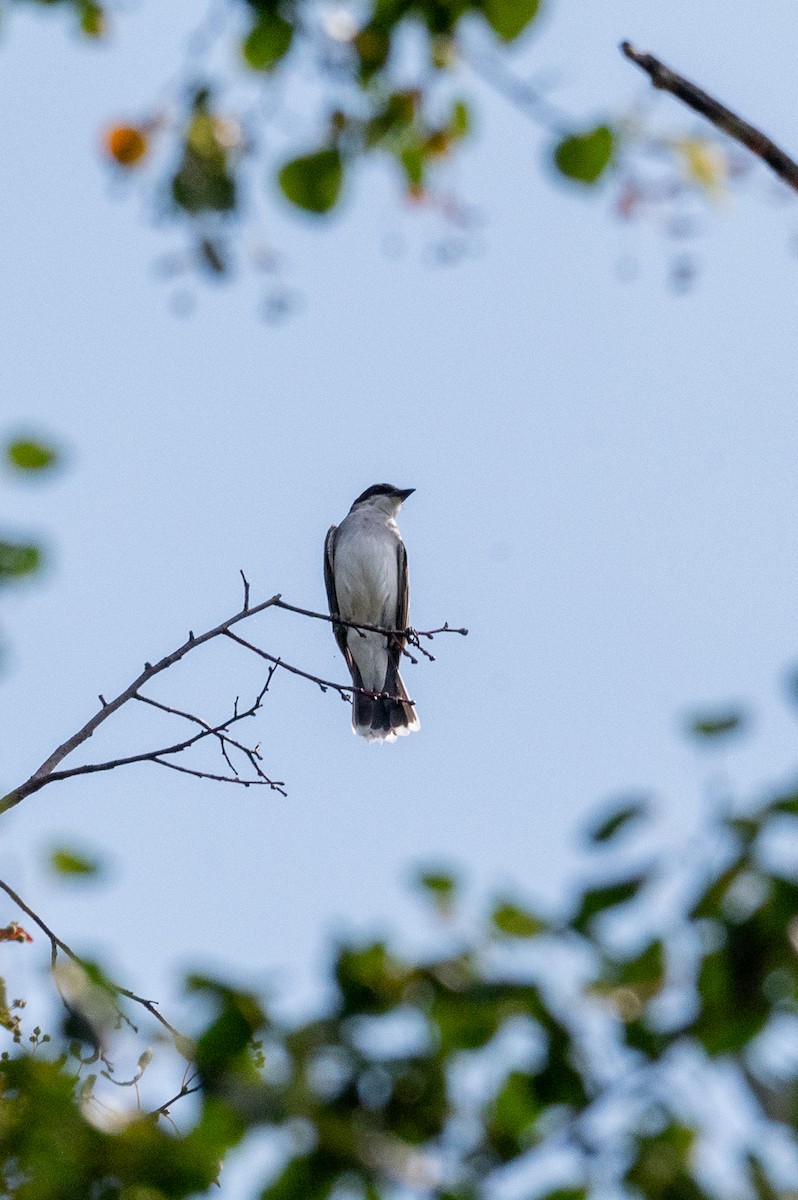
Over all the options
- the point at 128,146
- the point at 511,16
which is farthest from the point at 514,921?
the point at 128,146

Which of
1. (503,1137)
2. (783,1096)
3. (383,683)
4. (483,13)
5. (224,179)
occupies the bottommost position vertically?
(783,1096)

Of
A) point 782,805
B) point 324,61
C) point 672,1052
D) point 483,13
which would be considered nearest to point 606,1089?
point 672,1052

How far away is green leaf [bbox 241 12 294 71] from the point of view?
2305mm

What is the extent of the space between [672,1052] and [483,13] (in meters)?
1.55

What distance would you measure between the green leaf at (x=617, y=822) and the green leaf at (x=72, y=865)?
53cm

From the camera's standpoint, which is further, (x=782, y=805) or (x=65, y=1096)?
(x=65, y=1096)

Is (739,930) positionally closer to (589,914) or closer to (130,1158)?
(589,914)

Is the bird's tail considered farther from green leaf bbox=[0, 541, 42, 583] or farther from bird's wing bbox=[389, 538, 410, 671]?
Result: green leaf bbox=[0, 541, 42, 583]

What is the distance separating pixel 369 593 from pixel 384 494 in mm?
1636

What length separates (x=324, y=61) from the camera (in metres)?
2.36

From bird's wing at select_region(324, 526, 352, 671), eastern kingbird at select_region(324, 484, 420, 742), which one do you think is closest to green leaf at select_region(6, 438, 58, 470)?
eastern kingbird at select_region(324, 484, 420, 742)

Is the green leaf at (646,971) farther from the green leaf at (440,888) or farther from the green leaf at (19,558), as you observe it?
the green leaf at (19,558)

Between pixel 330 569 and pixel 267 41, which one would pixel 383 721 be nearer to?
pixel 330 569

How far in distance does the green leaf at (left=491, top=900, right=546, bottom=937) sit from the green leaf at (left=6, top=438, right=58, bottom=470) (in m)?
0.69
